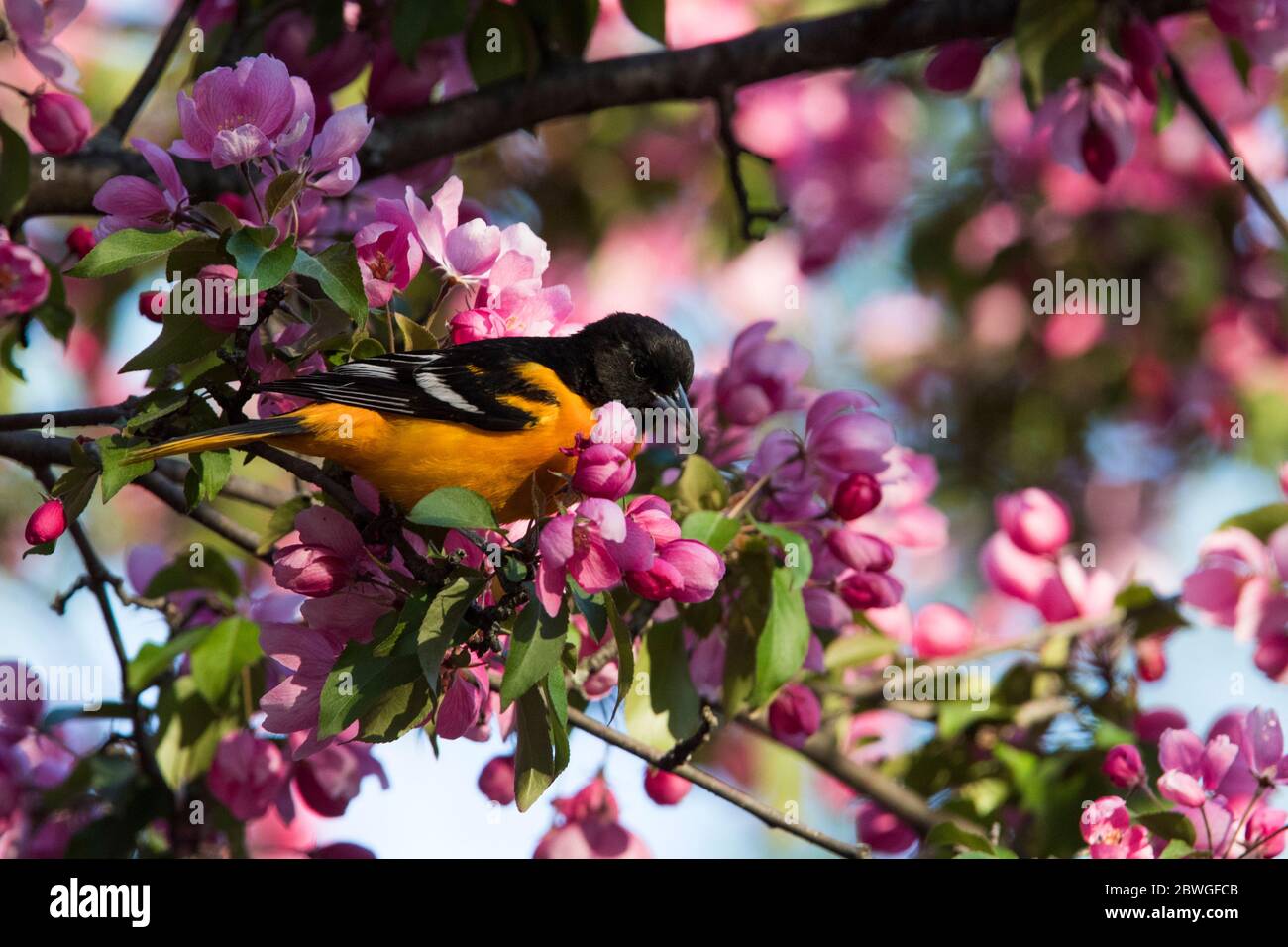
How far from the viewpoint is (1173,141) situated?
664 cm

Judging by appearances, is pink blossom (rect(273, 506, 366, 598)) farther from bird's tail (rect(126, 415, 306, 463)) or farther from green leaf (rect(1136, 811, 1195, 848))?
green leaf (rect(1136, 811, 1195, 848))

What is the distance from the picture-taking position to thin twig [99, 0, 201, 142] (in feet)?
12.4

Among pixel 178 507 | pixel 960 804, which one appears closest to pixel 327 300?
pixel 178 507

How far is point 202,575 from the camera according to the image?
3561mm

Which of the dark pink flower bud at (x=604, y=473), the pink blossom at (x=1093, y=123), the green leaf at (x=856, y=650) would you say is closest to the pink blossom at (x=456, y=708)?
the dark pink flower bud at (x=604, y=473)

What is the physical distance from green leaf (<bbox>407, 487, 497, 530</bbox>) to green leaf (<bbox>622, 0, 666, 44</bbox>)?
6.43 ft

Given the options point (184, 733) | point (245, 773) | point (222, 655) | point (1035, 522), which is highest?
point (1035, 522)

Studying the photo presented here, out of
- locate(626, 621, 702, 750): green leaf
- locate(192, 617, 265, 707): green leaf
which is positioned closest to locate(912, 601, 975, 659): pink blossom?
locate(626, 621, 702, 750): green leaf

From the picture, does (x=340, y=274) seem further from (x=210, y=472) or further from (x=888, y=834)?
(x=888, y=834)

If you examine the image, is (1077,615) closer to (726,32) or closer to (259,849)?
(259,849)

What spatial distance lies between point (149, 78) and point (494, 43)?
0.93 m

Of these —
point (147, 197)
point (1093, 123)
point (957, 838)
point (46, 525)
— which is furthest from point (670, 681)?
point (1093, 123)

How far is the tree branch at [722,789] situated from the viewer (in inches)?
109

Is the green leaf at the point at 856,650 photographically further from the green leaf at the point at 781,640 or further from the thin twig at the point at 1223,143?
the thin twig at the point at 1223,143
